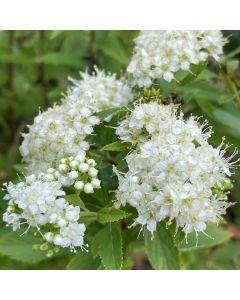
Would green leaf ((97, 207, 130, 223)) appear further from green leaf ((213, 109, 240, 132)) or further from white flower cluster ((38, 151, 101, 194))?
green leaf ((213, 109, 240, 132))

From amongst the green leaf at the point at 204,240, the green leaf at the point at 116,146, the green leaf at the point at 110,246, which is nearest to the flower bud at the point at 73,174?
the green leaf at the point at 116,146

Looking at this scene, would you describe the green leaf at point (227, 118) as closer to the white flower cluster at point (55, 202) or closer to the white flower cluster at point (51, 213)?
the white flower cluster at point (55, 202)

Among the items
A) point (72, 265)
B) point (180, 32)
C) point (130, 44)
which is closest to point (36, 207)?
point (72, 265)

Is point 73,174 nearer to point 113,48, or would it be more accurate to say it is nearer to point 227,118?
point 227,118

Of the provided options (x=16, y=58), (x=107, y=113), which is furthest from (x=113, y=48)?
(x=107, y=113)

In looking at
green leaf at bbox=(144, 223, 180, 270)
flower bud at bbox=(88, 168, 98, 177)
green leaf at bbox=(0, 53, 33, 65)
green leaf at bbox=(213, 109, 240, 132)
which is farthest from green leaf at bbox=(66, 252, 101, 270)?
green leaf at bbox=(0, 53, 33, 65)

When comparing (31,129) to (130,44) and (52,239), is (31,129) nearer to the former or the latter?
(52,239)

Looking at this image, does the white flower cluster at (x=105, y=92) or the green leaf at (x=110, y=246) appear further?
the white flower cluster at (x=105, y=92)
